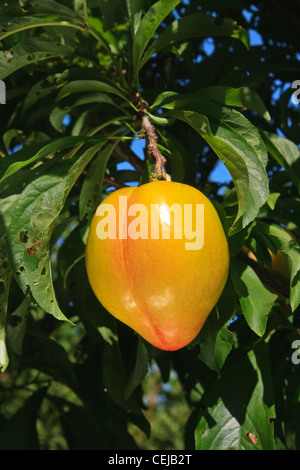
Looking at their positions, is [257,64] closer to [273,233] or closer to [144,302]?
[273,233]

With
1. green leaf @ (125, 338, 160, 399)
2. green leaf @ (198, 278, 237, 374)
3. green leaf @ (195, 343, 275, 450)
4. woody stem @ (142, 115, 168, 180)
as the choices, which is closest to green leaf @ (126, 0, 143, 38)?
woody stem @ (142, 115, 168, 180)

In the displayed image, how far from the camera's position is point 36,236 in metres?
1.01

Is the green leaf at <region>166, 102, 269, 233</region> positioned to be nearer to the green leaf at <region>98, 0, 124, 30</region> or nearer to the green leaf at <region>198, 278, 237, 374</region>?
the green leaf at <region>198, 278, 237, 374</region>

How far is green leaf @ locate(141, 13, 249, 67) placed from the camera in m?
1.29

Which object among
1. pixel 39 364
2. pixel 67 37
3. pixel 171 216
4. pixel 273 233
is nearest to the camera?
pixel 171 216

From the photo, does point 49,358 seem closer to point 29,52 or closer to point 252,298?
point 252,298

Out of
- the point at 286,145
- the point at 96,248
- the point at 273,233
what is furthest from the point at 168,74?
the point at 96,248

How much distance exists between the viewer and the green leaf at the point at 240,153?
996 mm

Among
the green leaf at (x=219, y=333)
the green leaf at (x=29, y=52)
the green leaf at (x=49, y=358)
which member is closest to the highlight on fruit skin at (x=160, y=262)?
the green leaf at (x=219, y=333)

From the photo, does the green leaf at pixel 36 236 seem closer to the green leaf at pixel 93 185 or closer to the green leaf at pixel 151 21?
the green leaf at pixel 93 185

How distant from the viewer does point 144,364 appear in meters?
1.34

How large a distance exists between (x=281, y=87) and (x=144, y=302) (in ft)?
5.06

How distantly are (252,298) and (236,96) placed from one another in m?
0.47

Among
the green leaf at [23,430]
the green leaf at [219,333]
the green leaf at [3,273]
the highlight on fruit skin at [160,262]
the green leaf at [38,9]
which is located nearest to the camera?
the highlight on fruit skin at [160,262]
